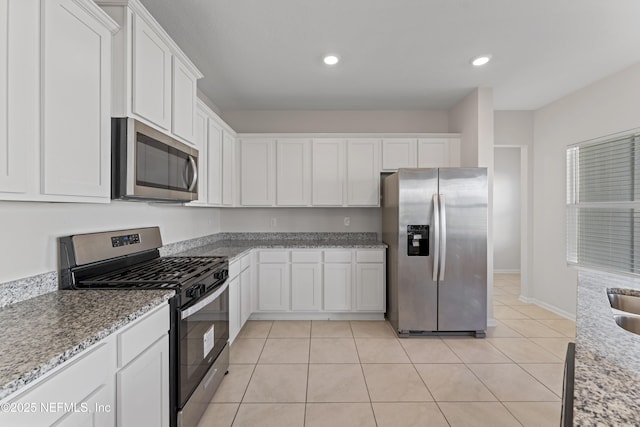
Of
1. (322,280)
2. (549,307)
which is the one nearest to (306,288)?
(322,280)

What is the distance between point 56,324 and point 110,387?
31 cm

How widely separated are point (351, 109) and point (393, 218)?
1.79m

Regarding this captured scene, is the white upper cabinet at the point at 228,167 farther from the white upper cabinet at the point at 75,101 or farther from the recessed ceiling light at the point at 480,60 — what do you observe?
the recessed ceiling light at the point at 480,60

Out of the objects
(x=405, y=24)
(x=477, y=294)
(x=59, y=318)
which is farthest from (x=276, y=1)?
(x=477, y=294)

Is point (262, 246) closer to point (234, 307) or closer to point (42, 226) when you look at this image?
point (234, 307)

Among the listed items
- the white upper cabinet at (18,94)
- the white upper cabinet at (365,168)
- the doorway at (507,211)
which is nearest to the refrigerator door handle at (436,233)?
the white upper cabinet at (365,168)

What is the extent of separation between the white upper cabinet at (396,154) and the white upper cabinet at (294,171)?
1003 mm

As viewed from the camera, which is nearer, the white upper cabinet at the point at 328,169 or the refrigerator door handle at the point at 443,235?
the refrigerator door handle at the point at 443,235

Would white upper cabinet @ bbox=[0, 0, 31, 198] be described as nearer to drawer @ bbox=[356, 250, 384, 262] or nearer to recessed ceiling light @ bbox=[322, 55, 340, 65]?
recessed ceiling light @ bbox=[322, 55, 340, 65]

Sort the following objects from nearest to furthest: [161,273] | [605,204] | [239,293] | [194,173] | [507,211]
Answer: [161,273]
[194,173]
[239,293]
[605,204]
[507,211]

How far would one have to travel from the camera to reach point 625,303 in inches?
56.3

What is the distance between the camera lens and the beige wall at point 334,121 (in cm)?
431

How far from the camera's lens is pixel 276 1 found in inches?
81.0

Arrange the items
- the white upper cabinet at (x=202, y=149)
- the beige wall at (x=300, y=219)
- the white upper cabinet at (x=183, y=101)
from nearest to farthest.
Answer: the white upper cabinet at (x=183, y=101) < the white upper cabinet at (x=202, y=149) < the beige wall at (x=300, y=219)
